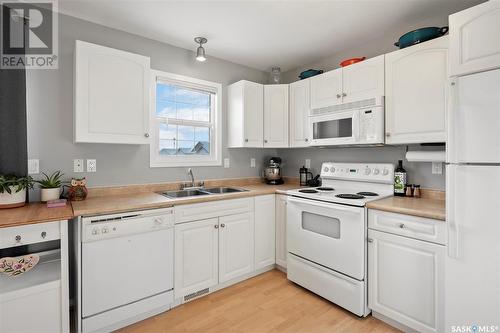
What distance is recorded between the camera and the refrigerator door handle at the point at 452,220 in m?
1.49

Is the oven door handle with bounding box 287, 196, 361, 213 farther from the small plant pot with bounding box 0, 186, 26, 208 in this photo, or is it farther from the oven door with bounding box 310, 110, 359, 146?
the small plant pot with bounding box 0, 186, 26, 208

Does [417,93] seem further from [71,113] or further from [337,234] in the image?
[71,113]

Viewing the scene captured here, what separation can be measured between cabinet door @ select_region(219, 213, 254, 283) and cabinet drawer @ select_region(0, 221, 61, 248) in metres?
1.25

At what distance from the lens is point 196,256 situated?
2234mm

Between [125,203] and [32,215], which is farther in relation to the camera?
[125,203]

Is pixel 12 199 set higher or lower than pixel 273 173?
lower

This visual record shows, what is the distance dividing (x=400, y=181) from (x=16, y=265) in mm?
2917

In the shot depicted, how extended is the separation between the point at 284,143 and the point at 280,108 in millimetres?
439

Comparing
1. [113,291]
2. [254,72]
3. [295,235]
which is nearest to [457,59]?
[295,235]

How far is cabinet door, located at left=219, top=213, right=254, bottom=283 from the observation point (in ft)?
7.90

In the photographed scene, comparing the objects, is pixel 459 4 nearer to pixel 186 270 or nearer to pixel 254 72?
pixel 254 72

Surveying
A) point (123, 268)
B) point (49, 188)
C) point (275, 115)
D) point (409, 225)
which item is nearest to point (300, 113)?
point (275, 115)

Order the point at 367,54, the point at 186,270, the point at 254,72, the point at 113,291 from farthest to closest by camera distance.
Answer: the point at 254,72 → the point at 367,54 → the point at 186,270 → the point at 113,291

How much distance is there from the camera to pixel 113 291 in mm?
1812
